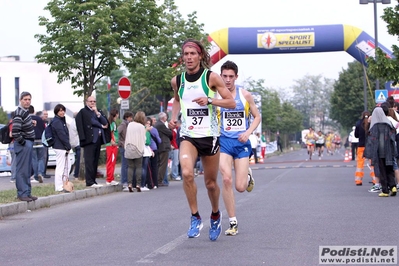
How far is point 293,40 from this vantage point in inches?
1297

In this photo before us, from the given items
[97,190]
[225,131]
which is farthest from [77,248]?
[97,190]

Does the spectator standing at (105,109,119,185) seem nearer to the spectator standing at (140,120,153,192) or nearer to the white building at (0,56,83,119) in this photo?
the spectator standing at (140,120,153,192)

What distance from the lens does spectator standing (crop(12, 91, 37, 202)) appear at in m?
13.4

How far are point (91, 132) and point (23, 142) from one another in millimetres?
4349

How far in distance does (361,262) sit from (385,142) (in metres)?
8.76

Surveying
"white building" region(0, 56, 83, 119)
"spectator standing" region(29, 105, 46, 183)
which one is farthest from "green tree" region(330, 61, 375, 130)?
"spectator standing" region(29, 105, 46, 183)

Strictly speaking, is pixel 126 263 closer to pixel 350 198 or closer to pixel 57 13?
pixel 350 198

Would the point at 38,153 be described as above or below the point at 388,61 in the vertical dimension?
below

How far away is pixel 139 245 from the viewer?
8430mm

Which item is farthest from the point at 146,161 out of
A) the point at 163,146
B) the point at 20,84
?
the point at 20,84

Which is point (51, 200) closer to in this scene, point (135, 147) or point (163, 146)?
point (135, 147)

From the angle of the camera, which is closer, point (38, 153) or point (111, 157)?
point (111, 157)

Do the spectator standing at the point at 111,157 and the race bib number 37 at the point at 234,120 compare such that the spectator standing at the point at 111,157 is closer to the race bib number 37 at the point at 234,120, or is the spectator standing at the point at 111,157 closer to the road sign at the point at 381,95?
the race bib number 37 at the point at 234,120

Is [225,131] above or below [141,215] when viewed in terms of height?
above
